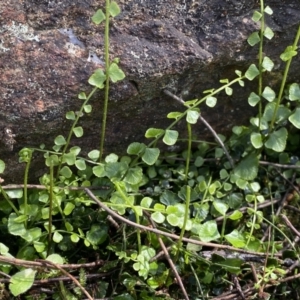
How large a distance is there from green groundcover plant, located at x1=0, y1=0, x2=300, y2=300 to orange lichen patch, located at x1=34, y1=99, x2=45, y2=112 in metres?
0.06

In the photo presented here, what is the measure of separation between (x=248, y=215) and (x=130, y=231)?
1.15ft

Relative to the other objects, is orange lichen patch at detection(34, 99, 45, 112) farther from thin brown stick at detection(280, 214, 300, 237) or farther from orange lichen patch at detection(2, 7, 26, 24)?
thin brown stick at detection(280, 214, 300, 237)

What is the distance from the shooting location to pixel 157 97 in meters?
1.32

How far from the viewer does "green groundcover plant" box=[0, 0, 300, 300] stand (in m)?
1.20

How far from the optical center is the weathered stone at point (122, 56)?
1175 millimetres

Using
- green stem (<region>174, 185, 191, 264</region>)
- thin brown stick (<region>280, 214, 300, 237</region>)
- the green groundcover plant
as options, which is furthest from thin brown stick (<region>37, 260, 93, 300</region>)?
thin brown stick (<region>280, 214, 300, 237</region>)

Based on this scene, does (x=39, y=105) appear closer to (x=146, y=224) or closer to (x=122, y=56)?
(x=122, y=56)

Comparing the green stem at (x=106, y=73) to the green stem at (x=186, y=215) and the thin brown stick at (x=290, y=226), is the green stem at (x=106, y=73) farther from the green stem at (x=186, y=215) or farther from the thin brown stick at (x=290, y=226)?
the thin brown stick at (x=290, y=226)

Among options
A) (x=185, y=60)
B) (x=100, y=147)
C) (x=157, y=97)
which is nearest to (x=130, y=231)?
(x=100, y=147)

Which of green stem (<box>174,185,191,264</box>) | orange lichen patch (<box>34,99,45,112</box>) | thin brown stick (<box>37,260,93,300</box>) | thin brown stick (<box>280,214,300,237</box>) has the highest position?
orange lichen patch (<box>34,99,45,112</box>)

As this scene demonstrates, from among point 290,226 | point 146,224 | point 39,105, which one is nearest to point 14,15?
point 39,105

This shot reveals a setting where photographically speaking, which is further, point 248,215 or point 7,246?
point 248,215

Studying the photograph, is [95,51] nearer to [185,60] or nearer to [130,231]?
[185,60]

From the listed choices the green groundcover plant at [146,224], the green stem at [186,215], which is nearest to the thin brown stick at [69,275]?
the green groundcover plant at [146,224]
